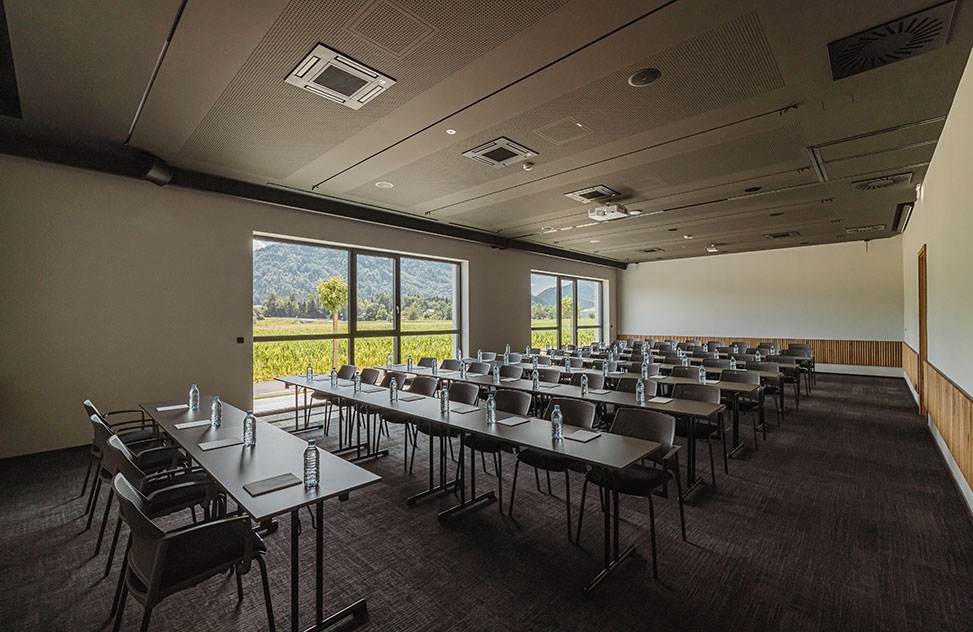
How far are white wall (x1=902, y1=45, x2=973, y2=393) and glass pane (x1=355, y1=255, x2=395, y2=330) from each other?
763cm

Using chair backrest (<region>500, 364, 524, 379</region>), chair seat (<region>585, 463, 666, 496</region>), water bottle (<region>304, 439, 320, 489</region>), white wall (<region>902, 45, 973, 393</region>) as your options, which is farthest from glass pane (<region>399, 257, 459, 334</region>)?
white wall (<region>902, 45, 973, 393</region>)

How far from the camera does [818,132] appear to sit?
459 centimetres

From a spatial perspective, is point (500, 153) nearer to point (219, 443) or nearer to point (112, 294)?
point (219, 443)

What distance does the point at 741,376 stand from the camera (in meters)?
5.65

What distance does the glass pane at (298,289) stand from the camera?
6918 mm

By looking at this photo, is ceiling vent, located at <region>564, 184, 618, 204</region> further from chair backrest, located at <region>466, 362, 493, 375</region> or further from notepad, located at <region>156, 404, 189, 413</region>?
notepad, located at <region>156, 404, 189, 413</region>

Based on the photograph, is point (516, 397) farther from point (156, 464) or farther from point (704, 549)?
point (156, 464)

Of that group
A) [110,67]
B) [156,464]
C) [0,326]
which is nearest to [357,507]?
[156,464]

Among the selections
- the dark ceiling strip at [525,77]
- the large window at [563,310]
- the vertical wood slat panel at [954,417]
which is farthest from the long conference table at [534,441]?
the large window at [563,310]

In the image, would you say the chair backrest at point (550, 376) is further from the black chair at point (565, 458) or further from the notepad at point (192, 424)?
the notepad at point (192, 424)

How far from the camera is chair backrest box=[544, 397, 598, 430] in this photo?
12.1 feet

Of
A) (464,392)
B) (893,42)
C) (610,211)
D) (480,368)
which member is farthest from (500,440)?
(610,211)

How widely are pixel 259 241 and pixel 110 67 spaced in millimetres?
3584

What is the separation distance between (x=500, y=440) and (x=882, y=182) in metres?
6.86
